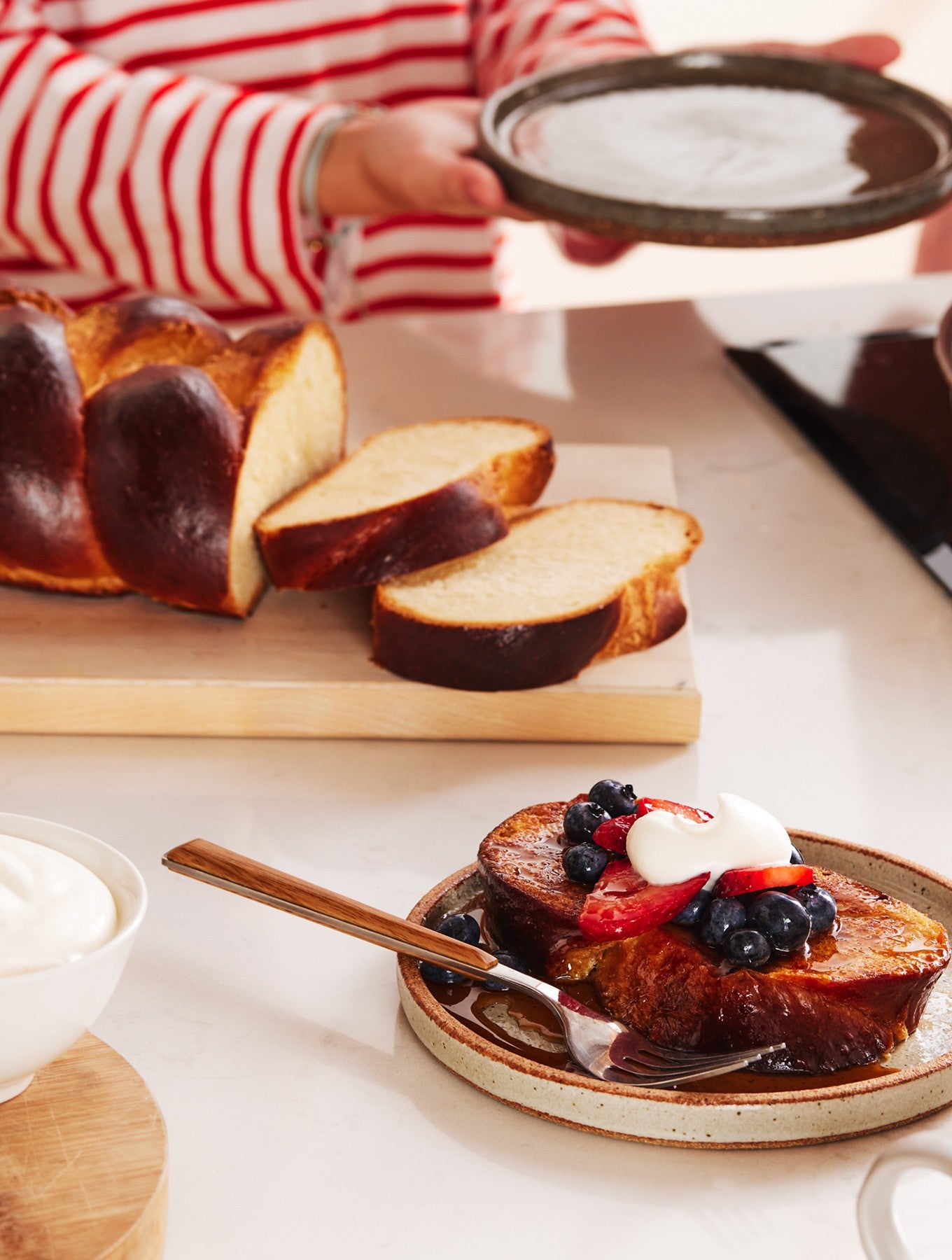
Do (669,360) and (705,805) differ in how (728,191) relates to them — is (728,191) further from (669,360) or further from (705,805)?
(705,805)

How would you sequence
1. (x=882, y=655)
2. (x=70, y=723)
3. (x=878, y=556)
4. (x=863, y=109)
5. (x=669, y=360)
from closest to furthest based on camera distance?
(x=70, y=723), (x=882, y=655), (x=878, y=556), (x=863, y=109), (x=669, y=360)

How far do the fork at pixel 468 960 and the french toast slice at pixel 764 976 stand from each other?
15 mm

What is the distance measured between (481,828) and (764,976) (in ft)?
1.19

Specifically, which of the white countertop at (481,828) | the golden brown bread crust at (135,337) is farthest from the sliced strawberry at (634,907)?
the golden brown bread crust at (135,337)

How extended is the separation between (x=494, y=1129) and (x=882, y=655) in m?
0.73

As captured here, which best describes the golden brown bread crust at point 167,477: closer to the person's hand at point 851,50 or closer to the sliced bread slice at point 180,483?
the sliced bread slice at point 180,483

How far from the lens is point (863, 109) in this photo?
1.94 metres

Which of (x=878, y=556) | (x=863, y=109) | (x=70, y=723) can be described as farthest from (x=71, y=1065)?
Answer: (x=863, y=109)

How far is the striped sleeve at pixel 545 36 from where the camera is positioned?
2218 millimetres

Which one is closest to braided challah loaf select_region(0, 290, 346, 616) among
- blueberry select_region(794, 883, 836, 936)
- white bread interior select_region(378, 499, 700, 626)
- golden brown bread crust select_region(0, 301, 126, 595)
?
golden brown bread crust select_region(0, 301, 126, 595)

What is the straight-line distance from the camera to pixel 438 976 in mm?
880

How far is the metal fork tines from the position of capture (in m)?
0.81

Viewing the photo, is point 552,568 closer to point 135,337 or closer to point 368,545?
point 368,545

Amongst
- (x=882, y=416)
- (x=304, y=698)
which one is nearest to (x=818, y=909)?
(x=304, y=698)
